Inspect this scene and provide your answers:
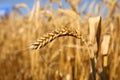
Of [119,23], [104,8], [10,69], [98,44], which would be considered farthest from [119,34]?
[10,69]

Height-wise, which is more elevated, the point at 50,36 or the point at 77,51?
the point at 50,36

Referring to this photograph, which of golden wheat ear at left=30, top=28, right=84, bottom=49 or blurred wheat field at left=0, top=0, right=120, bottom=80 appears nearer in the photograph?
golden wheat ear at left=30, top=28, right=84, bottom=49

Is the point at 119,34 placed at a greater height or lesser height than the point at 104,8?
lesser

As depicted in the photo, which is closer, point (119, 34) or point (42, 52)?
point (119, 34)

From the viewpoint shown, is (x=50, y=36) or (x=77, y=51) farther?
(x=77, y=51)

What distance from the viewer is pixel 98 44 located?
0.96m

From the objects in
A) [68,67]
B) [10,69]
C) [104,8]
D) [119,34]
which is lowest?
[10,69]

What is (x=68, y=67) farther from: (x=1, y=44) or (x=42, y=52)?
(x=1, y=44)

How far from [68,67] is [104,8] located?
51cm

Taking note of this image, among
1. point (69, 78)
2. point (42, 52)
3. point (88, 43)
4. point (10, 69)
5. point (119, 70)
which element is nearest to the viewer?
point (88, 43)

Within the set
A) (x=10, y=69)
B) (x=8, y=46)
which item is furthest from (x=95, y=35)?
(x=8, y=46)

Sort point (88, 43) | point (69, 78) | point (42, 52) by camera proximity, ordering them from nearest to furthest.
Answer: point (88, 43) < point (69, 78) < point (42, 52)

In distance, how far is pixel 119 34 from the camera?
1.77 metres

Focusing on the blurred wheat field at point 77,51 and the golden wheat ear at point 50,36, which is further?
the blurred wheat field at point 77,51
